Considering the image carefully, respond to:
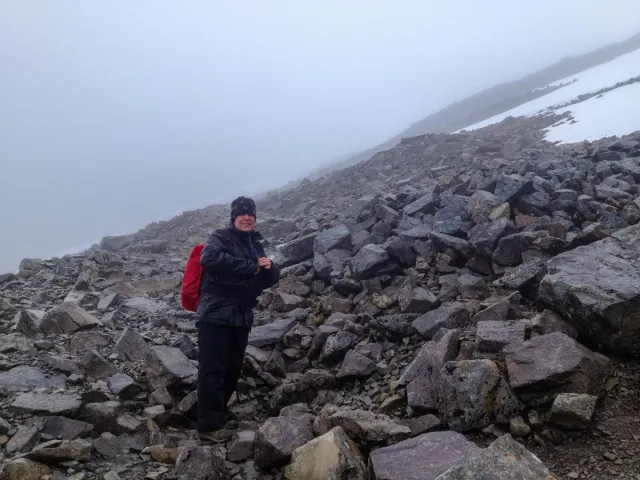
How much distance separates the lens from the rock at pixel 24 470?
12.6 ft

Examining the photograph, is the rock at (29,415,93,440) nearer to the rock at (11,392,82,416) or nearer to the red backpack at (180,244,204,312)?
the rock at (11,392,82,416)

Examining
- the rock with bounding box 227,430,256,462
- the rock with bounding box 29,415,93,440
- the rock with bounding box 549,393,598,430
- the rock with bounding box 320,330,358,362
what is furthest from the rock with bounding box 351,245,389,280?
the rock with bounding box 29,415,93,440

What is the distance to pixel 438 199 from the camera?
36.9 ft

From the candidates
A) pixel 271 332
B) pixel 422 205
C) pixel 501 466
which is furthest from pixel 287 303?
pixel 501 466

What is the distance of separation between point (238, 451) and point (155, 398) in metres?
1.68

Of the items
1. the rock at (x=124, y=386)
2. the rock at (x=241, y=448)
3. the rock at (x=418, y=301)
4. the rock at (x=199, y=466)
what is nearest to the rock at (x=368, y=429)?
the rock at (x=241, y=448)

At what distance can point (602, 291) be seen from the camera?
4734 mm

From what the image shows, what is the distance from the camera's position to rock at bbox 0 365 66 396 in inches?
218

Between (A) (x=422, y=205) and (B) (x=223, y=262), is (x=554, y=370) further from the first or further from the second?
(A) (x=422, y=205)

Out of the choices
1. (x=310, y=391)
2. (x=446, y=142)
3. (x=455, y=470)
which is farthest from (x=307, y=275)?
(x=446, y=142)

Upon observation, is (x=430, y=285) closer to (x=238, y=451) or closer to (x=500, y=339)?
(x=500, y=339)

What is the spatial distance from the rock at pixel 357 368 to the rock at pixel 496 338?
4.87 ft

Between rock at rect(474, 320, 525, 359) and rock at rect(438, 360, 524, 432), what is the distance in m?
0.53

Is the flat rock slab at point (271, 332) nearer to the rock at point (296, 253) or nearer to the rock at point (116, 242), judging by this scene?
the rock at point (296, 253)
